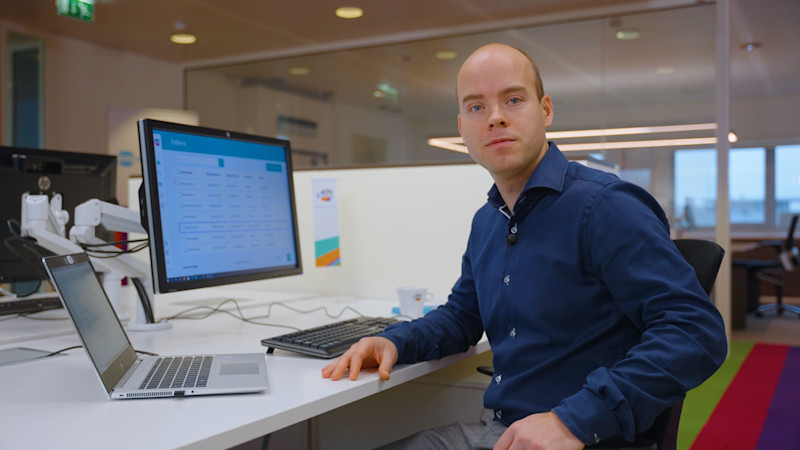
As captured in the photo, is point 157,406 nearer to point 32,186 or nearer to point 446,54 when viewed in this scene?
point 32,186

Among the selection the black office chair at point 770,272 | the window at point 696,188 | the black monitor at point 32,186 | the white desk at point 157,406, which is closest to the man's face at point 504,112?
the white desk at point 157,406

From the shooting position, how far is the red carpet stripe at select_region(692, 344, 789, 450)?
3111 millimetres

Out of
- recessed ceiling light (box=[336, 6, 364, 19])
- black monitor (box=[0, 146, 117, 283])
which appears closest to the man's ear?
black monitor (box=[0, 146, 117, 283])

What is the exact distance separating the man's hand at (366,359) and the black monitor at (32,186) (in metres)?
1.08

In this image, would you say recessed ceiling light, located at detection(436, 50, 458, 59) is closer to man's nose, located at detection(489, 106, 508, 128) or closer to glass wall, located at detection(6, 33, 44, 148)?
glass wall, located at detection(6, 33, 44, 148)

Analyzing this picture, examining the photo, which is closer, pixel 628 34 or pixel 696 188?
pixel 628 34

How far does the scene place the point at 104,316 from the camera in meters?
1.16

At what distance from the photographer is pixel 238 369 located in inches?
44.9

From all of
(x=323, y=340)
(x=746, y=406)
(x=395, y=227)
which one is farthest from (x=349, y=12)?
(x=323, y=340)

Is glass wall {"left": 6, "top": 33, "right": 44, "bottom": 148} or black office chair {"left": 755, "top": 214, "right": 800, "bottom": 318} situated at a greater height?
glass wall {"left": 6, "top": 33, "right": 44, "bottom": 148}

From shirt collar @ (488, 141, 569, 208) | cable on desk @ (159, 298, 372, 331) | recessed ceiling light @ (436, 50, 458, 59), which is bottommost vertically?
A: cable on desk @ (159, 298, 372, 331)

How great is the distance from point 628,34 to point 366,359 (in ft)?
14.8

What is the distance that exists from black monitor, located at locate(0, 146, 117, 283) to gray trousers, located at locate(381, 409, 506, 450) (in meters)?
Answer: 1.17

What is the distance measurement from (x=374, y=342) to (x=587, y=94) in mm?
4313
